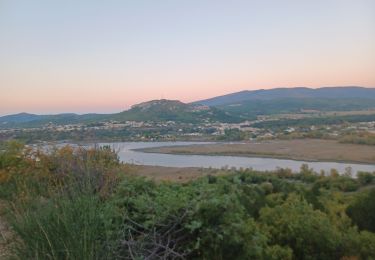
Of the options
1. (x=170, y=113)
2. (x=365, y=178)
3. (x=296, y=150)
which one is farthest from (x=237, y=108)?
(x=365, y=178)

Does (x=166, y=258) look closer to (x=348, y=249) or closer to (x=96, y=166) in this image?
(x=96, y=166)

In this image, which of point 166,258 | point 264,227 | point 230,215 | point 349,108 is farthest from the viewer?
point 349,108

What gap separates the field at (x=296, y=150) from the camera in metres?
39.3

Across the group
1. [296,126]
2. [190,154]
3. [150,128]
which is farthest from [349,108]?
[190,154]

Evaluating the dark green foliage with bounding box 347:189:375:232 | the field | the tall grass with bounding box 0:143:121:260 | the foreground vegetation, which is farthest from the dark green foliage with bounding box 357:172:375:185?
the tall grass with bounding box 0:143:121:260

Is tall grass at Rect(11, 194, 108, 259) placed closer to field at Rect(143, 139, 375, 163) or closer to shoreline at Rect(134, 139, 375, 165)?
shoreline at Rect(134, 139, 375, 165)

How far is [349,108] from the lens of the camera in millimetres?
97500

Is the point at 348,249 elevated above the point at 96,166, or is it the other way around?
the point at 96,166

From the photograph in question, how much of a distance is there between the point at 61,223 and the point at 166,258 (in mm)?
986

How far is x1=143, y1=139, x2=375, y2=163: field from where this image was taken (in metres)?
39.3

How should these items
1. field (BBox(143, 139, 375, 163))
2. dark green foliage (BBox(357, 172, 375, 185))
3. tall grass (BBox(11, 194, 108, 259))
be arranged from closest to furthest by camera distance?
tall grass (BBox(11, 194, 108, 259))
dark green foliage (BBox(357, 172, 375, 185))
field (BBox(143, 139, 375, 163))

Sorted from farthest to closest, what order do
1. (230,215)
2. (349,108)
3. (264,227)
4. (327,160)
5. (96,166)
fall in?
(349,108) → (327,160) → (264,227) → (96,166) → (230,215)

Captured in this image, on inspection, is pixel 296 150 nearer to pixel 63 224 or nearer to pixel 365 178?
pixel 365 178

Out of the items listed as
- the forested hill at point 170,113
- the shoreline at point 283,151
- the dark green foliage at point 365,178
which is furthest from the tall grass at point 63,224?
the forested hill at point 170,113
